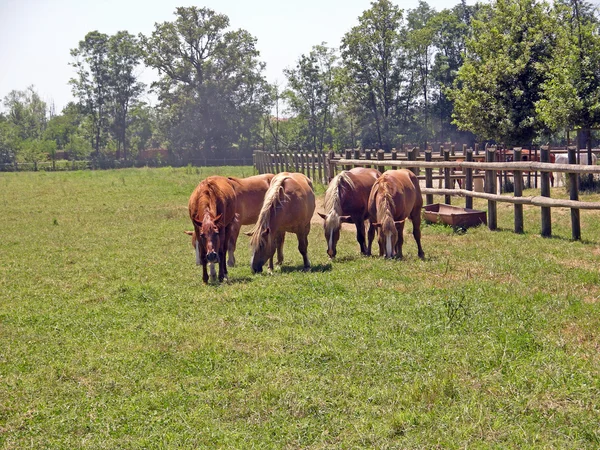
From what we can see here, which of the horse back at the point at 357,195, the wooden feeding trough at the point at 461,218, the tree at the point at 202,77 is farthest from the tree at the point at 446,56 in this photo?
the horse back at the point at 357,195

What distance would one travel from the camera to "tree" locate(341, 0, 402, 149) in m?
63.8

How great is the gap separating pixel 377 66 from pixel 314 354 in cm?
6187

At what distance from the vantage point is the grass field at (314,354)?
5105mm

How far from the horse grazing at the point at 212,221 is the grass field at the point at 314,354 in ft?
1.39

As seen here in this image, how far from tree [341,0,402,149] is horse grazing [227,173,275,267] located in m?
52.7

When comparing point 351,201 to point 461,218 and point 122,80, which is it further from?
point 122,80

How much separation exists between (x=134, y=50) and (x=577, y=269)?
3083 inches

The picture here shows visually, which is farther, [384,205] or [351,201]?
[351,201]

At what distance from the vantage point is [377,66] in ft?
217

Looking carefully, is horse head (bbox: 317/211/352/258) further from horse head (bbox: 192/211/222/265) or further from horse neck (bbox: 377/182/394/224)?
horse head (bbox: 192/211/222/265)

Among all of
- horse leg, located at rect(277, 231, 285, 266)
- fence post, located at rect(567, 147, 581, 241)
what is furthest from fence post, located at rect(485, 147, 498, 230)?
horse leg, located at rect(277, 231, 285, 266)

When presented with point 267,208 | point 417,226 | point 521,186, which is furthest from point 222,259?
point 521,186

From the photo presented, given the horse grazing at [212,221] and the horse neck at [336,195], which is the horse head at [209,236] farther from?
the horse neck at [336,195]

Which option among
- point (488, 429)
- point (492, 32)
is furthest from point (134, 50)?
point (488, 429)
